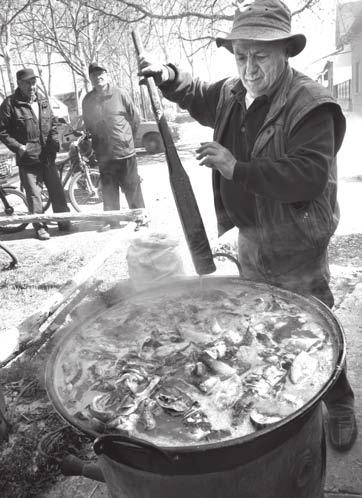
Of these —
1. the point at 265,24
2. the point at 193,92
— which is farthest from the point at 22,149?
the point at 265,24

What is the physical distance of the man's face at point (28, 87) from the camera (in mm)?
6680

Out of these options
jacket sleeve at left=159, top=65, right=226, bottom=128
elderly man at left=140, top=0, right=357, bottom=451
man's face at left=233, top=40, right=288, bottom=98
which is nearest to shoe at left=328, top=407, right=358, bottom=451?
elderly man at left=140, top=0, right=357, bottom=451

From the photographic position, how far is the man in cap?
6.78 m

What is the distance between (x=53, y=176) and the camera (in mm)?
7344

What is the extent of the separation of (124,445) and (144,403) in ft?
0.90

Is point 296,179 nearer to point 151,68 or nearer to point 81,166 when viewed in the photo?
point 151,68

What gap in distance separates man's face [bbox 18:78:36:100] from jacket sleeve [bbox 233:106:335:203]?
225 inches

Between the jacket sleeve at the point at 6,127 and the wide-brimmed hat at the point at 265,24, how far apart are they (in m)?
5.35

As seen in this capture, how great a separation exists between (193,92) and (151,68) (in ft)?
1.47

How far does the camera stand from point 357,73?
24203 mm

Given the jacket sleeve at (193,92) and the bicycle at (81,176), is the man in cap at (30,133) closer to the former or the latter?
the bicycle at (81,176)

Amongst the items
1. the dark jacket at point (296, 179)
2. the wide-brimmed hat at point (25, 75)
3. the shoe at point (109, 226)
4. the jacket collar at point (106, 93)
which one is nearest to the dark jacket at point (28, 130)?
the wide-brimmed hat at point (25, 75)

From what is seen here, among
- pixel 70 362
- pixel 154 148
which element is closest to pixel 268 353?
pixel 70 362

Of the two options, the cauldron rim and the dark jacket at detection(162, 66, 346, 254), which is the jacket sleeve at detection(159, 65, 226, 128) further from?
the cauldron rim
